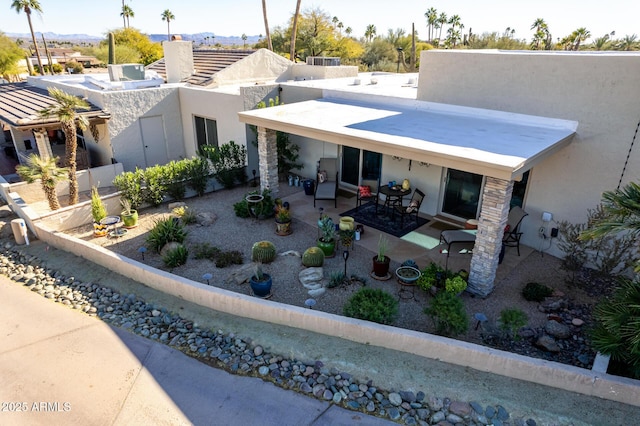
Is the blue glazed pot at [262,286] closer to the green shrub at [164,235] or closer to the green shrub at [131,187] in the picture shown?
the green shrub at [164,235]

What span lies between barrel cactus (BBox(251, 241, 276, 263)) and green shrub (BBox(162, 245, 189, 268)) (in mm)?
1735

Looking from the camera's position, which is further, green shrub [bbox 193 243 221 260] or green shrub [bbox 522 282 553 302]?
green shrub [bbox 193 243 221 260]

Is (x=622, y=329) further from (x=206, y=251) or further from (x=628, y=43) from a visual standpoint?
(x=628, y=43)

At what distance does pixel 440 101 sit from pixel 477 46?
42.6 metres

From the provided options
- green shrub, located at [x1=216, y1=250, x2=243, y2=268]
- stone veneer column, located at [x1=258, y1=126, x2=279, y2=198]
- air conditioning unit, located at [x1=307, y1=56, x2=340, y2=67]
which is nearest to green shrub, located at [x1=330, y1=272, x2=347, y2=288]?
green shrub, located at [x1=216, y1=250, x2=243, y2=268]

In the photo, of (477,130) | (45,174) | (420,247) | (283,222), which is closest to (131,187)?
(45,174)

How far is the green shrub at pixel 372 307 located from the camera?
24.5 ft

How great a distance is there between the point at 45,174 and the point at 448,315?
1185cm

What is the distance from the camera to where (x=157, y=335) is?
309 inches

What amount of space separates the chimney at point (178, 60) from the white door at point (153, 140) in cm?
415

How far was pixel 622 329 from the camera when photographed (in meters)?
6.09

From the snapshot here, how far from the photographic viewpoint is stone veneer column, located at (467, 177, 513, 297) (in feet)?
25.8

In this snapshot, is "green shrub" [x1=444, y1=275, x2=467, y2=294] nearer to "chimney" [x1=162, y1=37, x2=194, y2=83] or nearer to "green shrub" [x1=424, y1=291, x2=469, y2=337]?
"green shrub" [x1=424, y1=291, x2=469, y2=337]

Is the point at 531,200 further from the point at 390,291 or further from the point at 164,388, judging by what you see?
the point at 164,388
